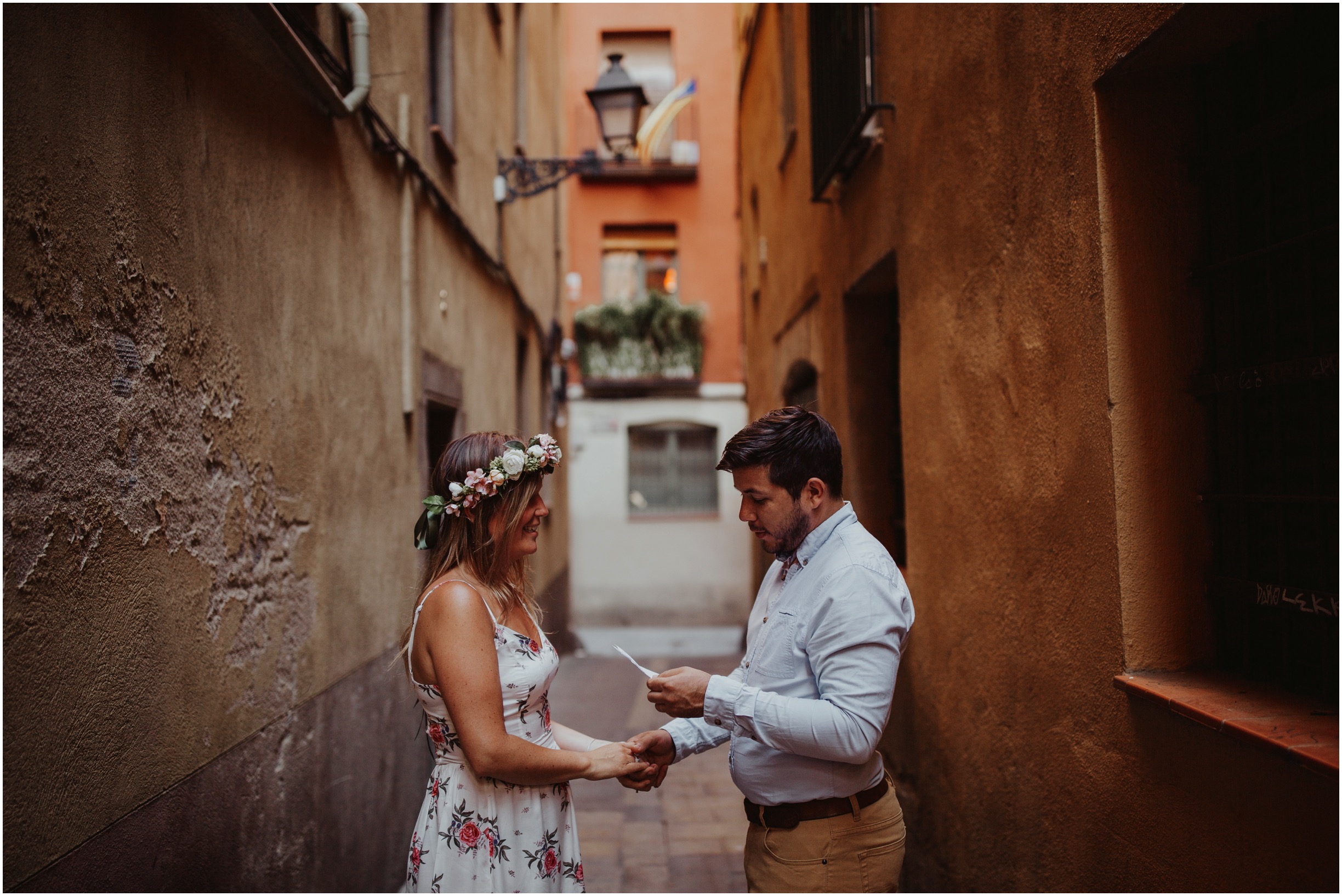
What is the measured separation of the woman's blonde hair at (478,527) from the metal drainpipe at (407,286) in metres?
2.63

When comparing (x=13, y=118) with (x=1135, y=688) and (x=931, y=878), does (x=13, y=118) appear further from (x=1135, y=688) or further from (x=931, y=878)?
(x=931, y=878)

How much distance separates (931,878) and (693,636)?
9659mm

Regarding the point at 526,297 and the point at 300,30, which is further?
the point at 526,297

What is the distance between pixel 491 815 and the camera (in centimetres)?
225

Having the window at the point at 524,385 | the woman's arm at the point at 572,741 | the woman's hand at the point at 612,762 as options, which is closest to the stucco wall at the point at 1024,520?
the woman's hand at the point at 612,762

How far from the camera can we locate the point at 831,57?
5.26 meters

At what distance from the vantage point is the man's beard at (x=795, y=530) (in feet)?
7.22

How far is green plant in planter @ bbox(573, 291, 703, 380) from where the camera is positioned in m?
15.0

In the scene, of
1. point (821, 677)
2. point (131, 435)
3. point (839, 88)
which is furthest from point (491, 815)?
point (839, 88)

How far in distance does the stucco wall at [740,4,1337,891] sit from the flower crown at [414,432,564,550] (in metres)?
1.45

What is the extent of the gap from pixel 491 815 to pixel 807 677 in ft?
2.86

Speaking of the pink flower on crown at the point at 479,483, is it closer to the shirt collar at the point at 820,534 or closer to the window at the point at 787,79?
the shirt collar at the point at 820,534

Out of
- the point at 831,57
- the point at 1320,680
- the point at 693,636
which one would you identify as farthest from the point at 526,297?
the point at 1320,680

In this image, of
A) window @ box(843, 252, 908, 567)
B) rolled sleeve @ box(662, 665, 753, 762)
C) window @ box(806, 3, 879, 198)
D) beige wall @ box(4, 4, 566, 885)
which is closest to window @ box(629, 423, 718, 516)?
window @ box(806, 3, 879, 198)
